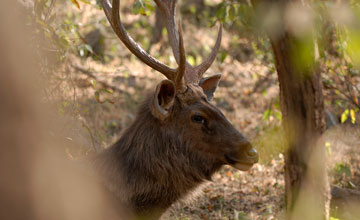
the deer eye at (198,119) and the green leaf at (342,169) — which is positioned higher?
the deer eye at (198,119)

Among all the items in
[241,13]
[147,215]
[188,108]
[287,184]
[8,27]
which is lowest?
[147,215]

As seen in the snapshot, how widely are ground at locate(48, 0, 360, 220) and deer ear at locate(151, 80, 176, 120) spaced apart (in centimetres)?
57

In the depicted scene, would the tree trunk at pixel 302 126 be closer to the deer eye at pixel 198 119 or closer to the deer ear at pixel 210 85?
the deer eye at pixel 198 119

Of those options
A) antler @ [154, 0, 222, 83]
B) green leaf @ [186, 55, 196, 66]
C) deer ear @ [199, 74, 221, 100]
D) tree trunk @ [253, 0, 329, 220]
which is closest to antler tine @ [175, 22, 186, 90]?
antler @ [154, 0, 222, 83]

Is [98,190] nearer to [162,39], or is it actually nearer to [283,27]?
[283,27]

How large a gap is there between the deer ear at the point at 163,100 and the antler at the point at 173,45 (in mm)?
153

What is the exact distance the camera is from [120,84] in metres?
9.45

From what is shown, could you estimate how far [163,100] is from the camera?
14.1 feet

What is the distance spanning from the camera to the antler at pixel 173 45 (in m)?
4.25

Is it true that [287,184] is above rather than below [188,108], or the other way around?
below

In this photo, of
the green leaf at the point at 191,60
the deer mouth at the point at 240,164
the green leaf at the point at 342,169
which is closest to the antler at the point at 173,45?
the deer mouth at the point at 240,164

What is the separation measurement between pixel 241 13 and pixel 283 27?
3.12 meters

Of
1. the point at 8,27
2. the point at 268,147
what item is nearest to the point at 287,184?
the point at 8,27

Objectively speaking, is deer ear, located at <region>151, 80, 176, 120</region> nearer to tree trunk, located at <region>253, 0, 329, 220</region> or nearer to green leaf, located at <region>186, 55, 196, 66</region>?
tree trunk, located at <region>253, 0, 329, 220</region>
